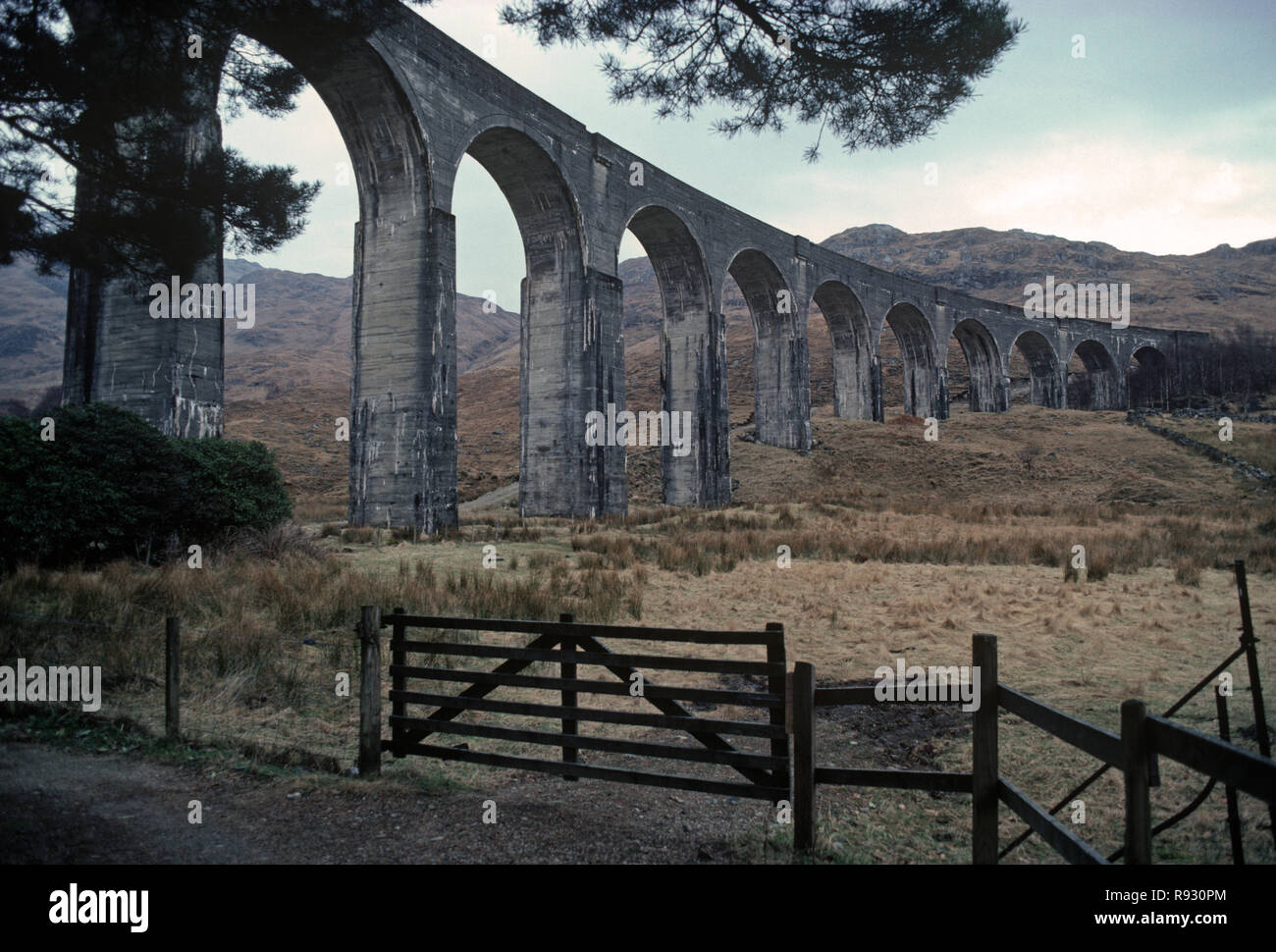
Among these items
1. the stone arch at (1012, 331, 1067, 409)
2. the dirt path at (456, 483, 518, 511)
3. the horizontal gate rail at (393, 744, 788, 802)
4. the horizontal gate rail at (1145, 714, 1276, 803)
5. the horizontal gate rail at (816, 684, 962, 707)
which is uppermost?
the stone arch at (1012, 331, 1067, 409)

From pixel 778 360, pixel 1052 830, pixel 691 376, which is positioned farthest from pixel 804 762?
pixel 778 360

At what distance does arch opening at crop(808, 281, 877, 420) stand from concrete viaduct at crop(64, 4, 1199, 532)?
0.79 ft

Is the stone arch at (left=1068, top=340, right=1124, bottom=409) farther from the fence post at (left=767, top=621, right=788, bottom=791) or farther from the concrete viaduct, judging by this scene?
the fence post at (left=767, top=621, right=788, bottom=791)

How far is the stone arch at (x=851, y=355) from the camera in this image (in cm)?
3944

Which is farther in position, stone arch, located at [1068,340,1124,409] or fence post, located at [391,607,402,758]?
stone arch, located at [1068,340,1124,409]

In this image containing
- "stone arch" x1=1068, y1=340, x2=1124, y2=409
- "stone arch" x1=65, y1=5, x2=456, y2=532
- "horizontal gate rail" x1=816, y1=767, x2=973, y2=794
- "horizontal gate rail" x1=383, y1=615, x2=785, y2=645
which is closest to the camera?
"horizontal gate rail" x1=816, y1=767, x2=973, y2=794

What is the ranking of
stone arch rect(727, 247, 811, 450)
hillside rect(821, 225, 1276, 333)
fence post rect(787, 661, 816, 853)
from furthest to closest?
hillside rect(821, 225, 1276, 333)
stone arch rect(727, 247, 811, 450)
fence post rect(787, 661, 816, 853)

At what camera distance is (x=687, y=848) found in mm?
4516

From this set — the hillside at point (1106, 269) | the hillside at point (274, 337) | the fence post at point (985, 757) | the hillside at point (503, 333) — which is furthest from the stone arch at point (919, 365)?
the hillside at point (1106, 269)

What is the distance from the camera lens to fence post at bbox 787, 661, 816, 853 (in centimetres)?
437

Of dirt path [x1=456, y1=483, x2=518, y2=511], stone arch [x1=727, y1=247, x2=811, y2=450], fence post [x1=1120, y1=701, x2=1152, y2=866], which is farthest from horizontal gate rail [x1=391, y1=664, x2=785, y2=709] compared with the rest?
stone arch [x1=727, y1=247, x2=811, y2=450]

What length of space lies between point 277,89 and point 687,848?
625 centimetres

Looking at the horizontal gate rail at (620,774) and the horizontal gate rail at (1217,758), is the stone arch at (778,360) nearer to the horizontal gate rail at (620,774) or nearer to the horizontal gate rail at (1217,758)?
the horizontal gate rail at (620,774)
